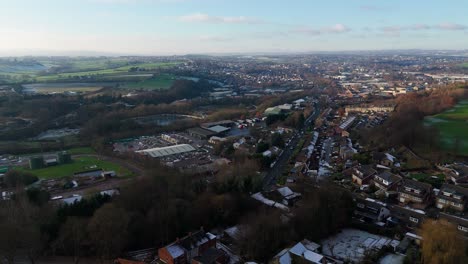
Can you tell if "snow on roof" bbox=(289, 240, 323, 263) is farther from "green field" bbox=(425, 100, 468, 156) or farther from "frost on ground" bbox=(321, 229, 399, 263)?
"green field" bbox=(425, 100, 468, 156)

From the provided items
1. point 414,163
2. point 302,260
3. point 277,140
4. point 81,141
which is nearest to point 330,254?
point 302,260

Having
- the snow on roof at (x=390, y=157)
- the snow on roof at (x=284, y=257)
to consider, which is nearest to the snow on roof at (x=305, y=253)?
the snow on roof at (x=284, y=257)

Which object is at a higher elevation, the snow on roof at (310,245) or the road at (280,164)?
the snow on roof at (310,245)

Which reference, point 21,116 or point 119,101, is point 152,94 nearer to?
point 119,101

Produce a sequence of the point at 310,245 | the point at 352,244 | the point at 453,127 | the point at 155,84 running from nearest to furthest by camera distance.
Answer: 1. the point at 310,245
2. the point at 352,244
3. the point at 453,127
4. the point at 155,84

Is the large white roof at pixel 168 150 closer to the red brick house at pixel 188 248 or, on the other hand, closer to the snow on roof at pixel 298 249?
the red brick house at pixel 188 248

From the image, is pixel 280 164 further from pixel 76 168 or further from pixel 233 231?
pixel 76 168

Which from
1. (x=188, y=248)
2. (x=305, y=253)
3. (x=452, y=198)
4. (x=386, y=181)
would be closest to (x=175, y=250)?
(x=188, y=248)
